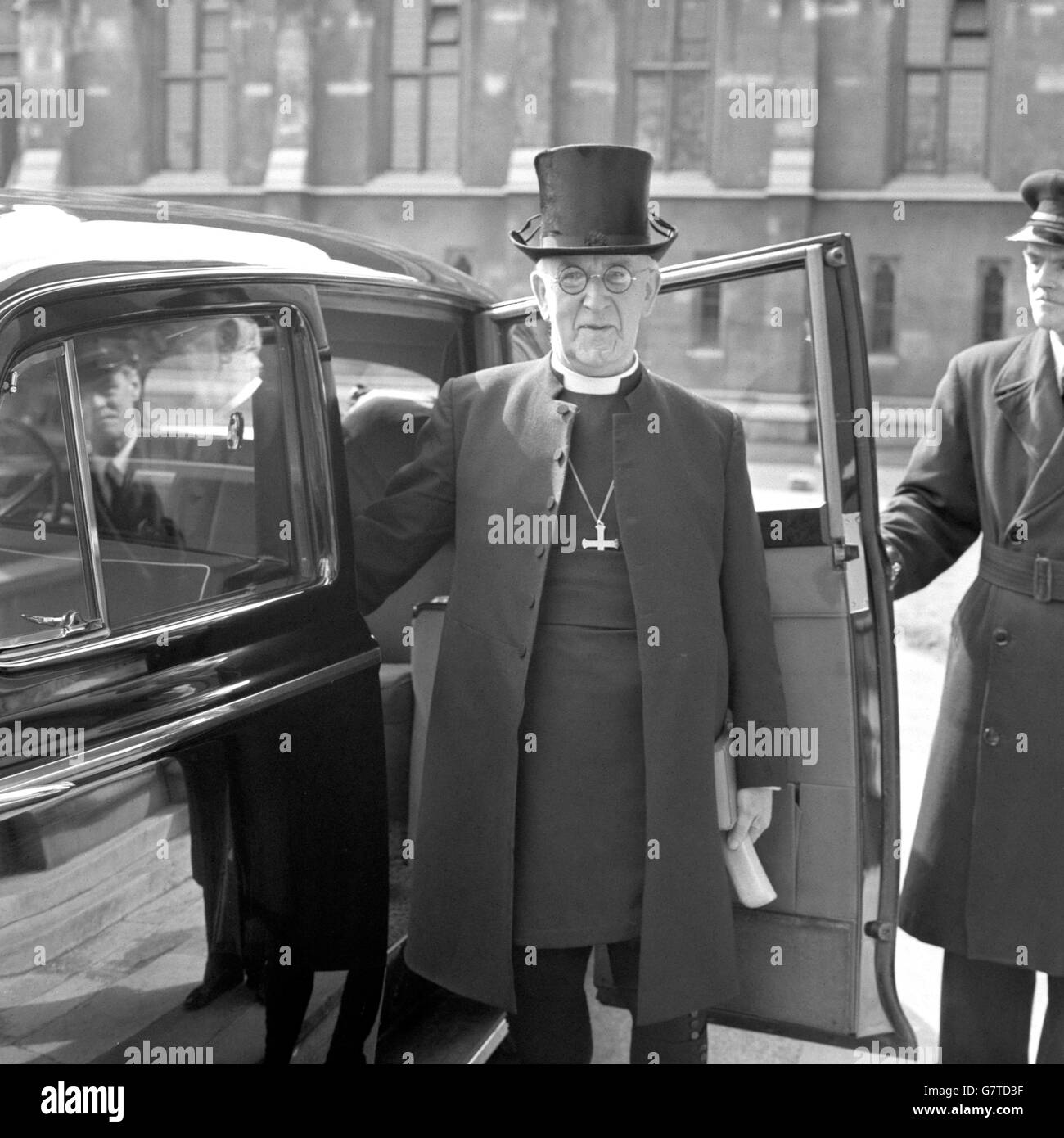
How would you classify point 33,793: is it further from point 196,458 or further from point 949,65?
point 949,65

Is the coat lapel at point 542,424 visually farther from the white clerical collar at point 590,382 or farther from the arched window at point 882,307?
the arched window at point 882,307

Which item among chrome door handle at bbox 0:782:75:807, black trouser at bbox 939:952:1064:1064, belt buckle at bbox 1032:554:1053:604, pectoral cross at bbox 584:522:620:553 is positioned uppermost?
pectoral cross at bbox 584:522:620:553

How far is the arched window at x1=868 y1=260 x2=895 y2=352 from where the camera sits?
22.9m

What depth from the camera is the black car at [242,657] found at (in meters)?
2.20

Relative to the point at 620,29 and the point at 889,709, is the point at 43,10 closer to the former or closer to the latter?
the point at 620,29

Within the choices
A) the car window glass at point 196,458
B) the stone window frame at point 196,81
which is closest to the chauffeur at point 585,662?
the car window glass at point 196,458

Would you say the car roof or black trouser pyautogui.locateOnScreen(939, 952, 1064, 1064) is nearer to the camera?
the car roof

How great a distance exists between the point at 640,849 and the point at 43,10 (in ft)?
86.7

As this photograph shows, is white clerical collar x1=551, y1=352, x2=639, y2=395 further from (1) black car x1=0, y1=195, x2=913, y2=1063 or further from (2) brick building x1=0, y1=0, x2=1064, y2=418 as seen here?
(2) brick building x1=0, y1=0, x2=1064, y2=418

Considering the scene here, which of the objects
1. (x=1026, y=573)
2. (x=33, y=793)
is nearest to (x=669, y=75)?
(x=1026, y=573)
